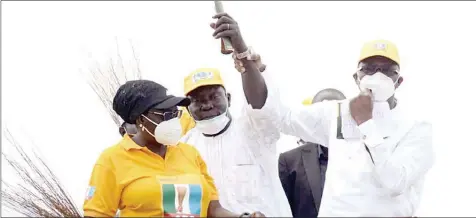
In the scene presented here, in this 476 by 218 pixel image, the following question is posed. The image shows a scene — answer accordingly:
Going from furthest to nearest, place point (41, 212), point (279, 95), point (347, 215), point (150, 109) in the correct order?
point (41, 212)
point (279, 95)
point (150, 109)
point (347, 215)

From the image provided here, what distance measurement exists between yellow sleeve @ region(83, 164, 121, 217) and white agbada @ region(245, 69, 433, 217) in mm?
953

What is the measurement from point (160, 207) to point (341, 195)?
0.81 metres

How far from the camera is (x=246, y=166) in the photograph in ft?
12.2

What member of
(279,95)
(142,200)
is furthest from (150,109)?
(279,95)

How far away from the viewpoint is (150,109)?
3326 millimetres

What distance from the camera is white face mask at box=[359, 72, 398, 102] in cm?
326

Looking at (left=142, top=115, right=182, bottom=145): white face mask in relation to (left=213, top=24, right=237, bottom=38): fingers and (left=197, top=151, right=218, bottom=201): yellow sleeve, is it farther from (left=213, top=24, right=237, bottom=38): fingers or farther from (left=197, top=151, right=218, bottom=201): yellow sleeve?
(left=213, top=24, right=237, bottom=38): fingers

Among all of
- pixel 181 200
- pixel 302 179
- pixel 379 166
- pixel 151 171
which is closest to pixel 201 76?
pixel 151 171

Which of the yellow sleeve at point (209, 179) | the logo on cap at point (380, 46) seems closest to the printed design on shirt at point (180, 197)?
the yellow sleeve at point (209, 179)

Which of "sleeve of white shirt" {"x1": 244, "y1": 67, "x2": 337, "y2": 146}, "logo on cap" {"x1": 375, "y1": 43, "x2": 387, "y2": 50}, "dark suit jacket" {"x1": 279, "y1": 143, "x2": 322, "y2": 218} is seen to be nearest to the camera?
"logo on cap" {"x1": 375, "y1": 43, "x2": 387, "y2": 50}

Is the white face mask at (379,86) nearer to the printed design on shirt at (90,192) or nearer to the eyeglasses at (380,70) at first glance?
the eyeglasses at (380,70)

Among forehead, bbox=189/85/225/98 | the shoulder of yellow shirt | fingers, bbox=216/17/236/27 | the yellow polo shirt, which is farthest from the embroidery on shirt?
fingers, bbox=216/17/236/27

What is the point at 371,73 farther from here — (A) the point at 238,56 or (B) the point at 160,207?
(B) the point at 160,207

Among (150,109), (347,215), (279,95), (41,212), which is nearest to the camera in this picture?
(347,215)
